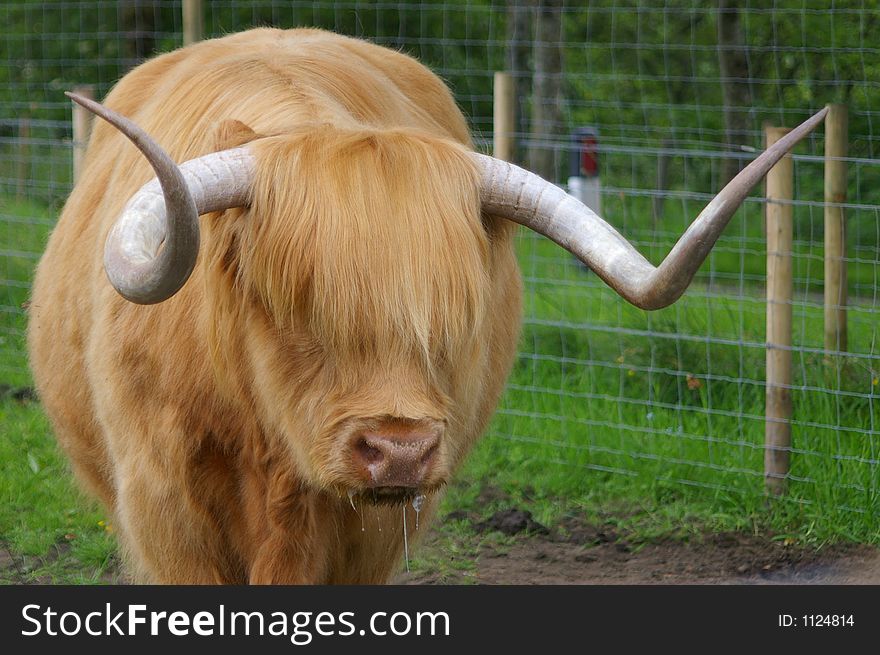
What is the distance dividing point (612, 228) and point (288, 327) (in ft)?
2.66

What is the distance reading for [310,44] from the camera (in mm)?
4234

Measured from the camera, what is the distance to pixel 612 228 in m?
3.00

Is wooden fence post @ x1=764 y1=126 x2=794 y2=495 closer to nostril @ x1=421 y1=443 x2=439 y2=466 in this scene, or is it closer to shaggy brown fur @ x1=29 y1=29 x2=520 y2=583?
shaggy brown fur @ x1=29 y1=29 x2=520 y2=583

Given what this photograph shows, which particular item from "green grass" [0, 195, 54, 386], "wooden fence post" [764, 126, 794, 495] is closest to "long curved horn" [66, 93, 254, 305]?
"wooden fence post" [764, 126, 794, 495]

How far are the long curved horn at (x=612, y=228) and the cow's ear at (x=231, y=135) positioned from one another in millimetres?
584

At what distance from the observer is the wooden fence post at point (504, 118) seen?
6.67 metres

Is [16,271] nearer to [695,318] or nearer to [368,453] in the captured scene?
[695,318]

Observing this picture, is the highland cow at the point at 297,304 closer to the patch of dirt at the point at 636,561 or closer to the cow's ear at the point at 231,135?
the cow's ear at the point at 231,135

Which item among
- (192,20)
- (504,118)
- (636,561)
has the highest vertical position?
(192,20)

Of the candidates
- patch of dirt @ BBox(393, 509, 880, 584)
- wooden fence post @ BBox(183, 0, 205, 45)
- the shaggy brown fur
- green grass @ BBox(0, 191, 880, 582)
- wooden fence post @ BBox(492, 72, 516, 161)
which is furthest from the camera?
wooden fence post @ BBox(183, 0, 205, 45)

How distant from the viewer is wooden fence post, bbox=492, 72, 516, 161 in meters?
6.67

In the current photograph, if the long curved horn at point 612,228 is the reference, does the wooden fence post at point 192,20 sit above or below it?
above

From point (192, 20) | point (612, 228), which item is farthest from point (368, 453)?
point (192, 20)

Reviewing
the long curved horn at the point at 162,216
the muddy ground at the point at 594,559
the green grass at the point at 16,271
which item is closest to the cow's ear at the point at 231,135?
the long curved horn at the point at 162,216
